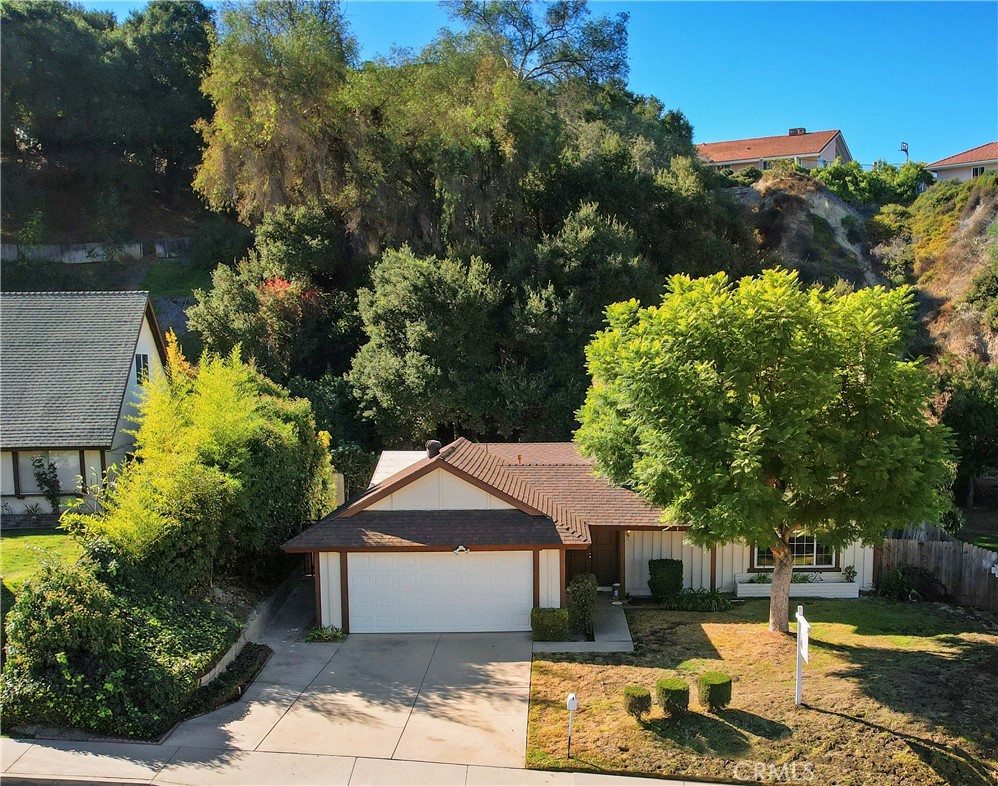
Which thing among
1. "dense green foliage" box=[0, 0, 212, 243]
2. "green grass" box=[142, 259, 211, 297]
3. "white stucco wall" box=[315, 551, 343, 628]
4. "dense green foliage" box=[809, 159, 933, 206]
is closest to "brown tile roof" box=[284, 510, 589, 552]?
"white stucco wall" box=[315, 551, 343, 628]

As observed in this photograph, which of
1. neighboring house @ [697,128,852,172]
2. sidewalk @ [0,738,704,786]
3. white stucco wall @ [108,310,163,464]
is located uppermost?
neighboring house @ [697,128,852,172]

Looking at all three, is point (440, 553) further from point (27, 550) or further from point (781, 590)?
point (27, 550)

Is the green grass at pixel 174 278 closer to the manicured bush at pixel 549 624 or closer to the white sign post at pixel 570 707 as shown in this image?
the manicured bush at pixel 549 624

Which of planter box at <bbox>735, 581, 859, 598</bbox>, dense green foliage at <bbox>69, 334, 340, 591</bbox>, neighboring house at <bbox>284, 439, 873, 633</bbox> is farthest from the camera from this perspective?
planter box at <bbox>735, 581, 859, 598</bbox>

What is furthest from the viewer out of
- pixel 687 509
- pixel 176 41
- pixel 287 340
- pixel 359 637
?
pixel 176 41

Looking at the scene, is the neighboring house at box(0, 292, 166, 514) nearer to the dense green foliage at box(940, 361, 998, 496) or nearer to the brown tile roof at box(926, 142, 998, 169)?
the dense green foliage at box(940, 361, 998, 496)

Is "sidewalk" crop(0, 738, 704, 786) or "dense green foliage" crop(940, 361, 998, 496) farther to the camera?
"dense green foliage" crop(940, 361, 998, 496)

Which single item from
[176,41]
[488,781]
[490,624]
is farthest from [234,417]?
[176,41]

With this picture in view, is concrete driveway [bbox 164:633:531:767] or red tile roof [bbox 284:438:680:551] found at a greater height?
red tile roof [bbox 284:438:680:551]

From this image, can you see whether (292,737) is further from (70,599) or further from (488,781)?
(70,599)
